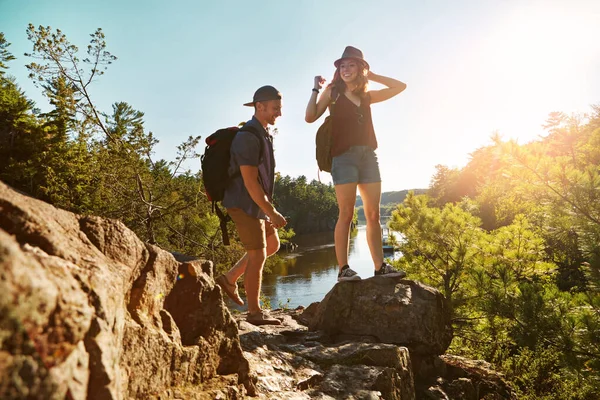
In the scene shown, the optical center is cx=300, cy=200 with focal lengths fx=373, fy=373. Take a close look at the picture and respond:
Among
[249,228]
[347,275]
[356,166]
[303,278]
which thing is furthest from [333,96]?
[303,278]

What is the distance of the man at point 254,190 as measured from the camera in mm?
3127

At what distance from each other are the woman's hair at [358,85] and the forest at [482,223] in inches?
59.4

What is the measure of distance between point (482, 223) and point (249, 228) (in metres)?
7.23

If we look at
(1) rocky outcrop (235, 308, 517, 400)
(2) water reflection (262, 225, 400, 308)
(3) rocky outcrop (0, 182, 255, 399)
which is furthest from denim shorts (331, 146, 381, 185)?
(2) water reflection (262, 225, 400, 308)

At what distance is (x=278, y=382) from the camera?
2.63 meters

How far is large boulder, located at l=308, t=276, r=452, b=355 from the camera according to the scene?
3879mm

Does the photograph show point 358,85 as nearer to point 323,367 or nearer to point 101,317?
point 323,367

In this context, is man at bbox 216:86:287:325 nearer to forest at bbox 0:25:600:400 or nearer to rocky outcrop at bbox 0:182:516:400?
rocky outcrop at bbox 0:182:516:400

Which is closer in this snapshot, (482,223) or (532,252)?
(532,252)

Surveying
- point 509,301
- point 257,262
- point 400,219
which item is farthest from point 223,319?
point 400,219

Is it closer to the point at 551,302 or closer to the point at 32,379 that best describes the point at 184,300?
the point at 32,379

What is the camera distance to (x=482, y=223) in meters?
8.77

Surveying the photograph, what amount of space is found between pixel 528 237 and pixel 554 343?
7.83 ft

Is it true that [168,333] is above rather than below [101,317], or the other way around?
below
